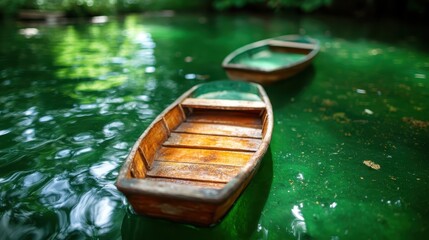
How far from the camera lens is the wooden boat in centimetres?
200

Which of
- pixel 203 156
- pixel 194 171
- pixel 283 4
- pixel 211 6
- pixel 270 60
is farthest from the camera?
pixel 211 6

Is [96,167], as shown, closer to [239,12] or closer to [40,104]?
[40,104]

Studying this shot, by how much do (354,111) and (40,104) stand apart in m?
5.07

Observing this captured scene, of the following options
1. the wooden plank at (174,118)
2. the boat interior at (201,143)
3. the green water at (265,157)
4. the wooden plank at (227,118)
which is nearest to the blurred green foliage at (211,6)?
the green water at (265,157)

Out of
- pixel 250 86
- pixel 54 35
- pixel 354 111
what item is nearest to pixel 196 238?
pixel 250 86

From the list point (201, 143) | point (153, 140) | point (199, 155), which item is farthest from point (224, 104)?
point (153, 140)

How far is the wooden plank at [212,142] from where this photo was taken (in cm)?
320

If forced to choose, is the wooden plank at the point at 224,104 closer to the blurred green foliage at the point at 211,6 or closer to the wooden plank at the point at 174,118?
the wooden plank at the point at 174,118

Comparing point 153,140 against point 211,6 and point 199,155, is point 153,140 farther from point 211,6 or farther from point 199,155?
point 211,6

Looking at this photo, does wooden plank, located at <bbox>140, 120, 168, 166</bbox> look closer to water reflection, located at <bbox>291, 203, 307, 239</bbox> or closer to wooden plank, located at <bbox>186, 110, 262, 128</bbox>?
wooden plank, located at <bbox>186, 110, 262, 128</bbox>

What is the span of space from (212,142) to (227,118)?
0.74 meters

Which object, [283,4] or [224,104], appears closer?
[224,104]

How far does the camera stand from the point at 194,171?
2.79 metres

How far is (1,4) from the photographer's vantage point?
39.9 ft
